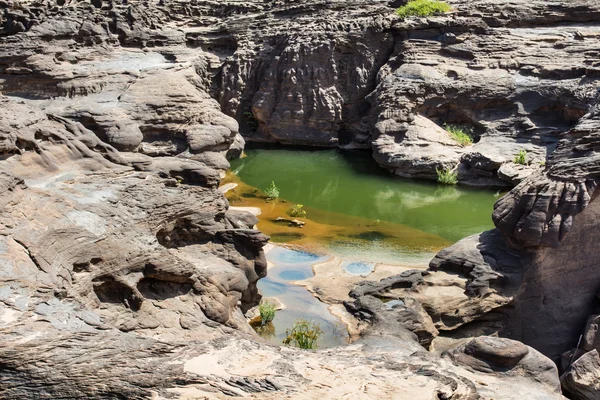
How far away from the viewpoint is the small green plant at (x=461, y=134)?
22.2 metres

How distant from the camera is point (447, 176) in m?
20.6

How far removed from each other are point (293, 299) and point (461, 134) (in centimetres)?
1197

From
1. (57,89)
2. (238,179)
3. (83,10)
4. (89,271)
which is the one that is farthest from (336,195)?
(89,271)

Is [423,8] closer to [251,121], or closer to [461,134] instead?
[461,134]

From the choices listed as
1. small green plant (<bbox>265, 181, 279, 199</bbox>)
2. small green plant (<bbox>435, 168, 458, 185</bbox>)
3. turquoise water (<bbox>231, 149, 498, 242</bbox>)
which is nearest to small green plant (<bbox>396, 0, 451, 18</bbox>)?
turquoise water (<bbox>231, 149, 498, 242</bbox>)

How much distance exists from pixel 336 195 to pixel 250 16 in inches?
392

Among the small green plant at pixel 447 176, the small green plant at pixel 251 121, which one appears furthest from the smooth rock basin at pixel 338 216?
the small green plant at pixel 251 121

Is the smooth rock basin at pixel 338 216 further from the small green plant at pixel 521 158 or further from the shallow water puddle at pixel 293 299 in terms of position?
the small green plant at pixel 521 158

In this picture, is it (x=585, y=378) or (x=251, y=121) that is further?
(x=251, y=121)

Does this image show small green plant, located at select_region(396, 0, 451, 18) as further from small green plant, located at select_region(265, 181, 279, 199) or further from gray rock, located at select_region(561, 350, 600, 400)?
gray rock, located at select_region(561, 350, 600, 400)

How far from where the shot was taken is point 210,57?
26.8 m

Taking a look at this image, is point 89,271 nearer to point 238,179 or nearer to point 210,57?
point 238,179

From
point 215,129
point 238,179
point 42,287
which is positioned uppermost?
point 42,287

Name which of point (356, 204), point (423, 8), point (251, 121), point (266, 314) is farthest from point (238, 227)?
point (251, 121)
